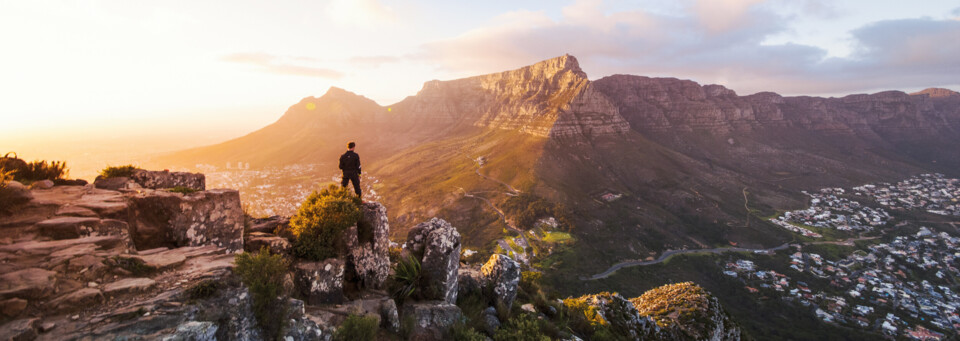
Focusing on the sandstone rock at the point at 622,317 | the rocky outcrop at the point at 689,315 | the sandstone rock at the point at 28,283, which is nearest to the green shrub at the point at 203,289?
the sandstone rock at the point at 28,283

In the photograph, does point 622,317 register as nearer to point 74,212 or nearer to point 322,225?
point 322,225

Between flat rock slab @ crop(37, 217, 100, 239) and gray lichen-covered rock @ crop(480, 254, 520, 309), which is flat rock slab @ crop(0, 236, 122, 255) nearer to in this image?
flat rock slab @ crop(37, 217, 100, 239)

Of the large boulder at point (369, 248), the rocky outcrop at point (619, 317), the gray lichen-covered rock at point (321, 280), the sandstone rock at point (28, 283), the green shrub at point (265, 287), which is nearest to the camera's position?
the sandstone rock at point (28, 283)

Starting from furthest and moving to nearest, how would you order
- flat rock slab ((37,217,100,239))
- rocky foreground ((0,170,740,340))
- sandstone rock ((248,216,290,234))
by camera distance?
sandstone rock ((248,216,290,234)) → flat rock slab ((37,217,100,239)) → rocky foreground ((0,170,740,340))

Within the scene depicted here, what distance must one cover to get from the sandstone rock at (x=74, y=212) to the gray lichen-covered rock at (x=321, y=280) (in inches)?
211

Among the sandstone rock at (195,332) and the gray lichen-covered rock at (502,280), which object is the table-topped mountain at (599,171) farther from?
the sandstone rock at (195,332)

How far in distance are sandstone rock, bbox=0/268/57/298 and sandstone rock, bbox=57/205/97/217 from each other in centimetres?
265

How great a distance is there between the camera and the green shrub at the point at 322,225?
10828 millimetres

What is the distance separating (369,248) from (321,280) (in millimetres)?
2128


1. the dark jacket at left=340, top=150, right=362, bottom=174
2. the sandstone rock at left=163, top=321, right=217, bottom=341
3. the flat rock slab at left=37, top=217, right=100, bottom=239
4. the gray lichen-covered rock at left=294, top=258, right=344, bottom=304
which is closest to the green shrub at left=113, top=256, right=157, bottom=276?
the flat rock slab at left=37, top=217, right=100, bottom=239

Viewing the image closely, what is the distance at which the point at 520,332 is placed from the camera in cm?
1175

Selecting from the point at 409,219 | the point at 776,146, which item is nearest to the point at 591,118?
the point at 409,219

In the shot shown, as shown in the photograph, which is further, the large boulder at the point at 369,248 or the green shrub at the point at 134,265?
the large boulder at the point at 369,248

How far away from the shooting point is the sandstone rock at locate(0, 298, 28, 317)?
5.65 metres
